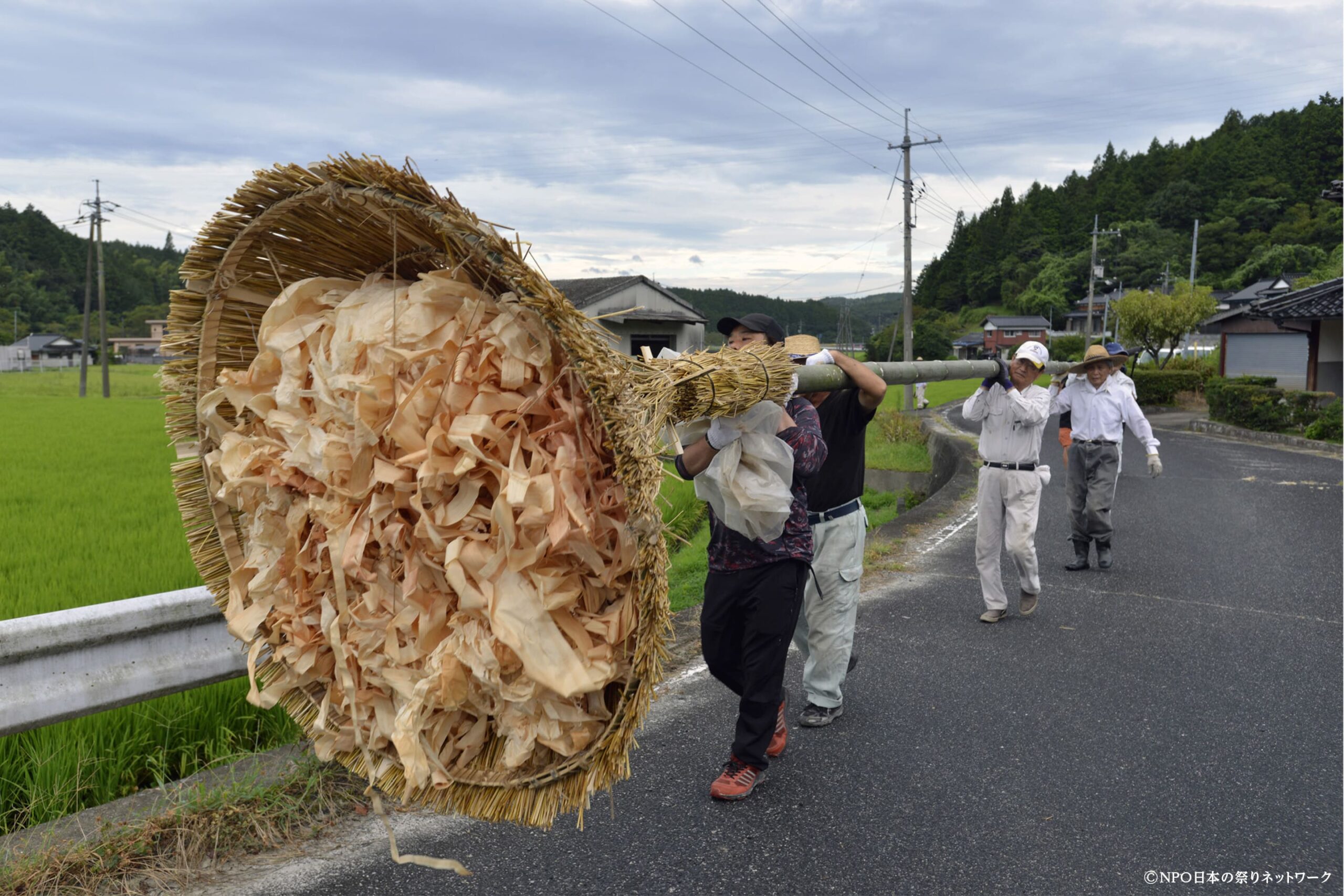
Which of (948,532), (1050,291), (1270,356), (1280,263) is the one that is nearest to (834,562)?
(948,532)

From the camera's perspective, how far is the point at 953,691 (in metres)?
4.33

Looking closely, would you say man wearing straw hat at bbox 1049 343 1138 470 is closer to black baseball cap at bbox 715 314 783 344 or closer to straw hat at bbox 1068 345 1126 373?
straw hat at bbox 1068 345 1126 373

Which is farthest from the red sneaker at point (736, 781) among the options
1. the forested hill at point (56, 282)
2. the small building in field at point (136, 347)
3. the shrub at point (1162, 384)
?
the small building in field at point (136, 347)

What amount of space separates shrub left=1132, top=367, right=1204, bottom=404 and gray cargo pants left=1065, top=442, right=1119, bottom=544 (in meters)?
24.1

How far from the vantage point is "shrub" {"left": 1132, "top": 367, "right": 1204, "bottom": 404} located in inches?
1131

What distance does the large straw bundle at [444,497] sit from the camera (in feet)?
5.76

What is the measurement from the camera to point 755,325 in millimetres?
3439

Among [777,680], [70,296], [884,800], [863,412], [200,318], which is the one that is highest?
[70,296]

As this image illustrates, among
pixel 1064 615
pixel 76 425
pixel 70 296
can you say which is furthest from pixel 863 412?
pixel 70 296

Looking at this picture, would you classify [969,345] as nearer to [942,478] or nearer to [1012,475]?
[942,478]

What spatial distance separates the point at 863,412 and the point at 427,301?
2454mm

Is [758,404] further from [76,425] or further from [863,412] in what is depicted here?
[76,425]

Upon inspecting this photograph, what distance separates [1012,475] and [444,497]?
15.5ft

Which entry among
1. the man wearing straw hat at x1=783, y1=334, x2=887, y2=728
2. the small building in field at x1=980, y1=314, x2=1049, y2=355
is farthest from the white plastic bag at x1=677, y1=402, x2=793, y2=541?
the small building in field at x1=980, y1=314, x2=1049, y2=355
